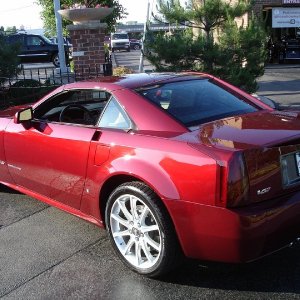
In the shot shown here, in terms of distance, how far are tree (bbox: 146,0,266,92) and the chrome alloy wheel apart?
5.66 meters

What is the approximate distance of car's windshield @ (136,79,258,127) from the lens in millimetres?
3645

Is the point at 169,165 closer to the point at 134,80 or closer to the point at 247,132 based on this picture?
the point at 247,132

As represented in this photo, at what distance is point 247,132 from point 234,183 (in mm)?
537

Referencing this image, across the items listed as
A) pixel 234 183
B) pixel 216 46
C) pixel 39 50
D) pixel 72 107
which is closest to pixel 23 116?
pixel 72 107

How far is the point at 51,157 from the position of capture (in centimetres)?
415

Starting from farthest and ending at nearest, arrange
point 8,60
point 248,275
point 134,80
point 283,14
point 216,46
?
point 283,14 < point 8,60 < point 216,46 < point 134,80 < point 248,275

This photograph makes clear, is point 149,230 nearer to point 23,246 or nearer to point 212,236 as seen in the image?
point 212,236

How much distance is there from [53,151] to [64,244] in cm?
81

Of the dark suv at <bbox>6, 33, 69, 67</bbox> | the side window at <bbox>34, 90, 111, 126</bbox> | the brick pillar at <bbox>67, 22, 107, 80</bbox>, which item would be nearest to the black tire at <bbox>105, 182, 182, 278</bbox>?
the side window at <bbox>34, 90, 111, 126</bbox>

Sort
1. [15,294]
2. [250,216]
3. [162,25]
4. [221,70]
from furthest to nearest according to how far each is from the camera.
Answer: [162,25], [221,70], [15,294], [250,216]

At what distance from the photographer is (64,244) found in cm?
407

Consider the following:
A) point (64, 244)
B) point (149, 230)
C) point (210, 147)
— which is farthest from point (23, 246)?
point (210, 147)

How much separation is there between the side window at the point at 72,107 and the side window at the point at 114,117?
1.51ft

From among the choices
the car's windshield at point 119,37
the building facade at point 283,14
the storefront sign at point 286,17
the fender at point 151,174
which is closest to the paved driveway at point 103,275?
the fender at point 151,174
